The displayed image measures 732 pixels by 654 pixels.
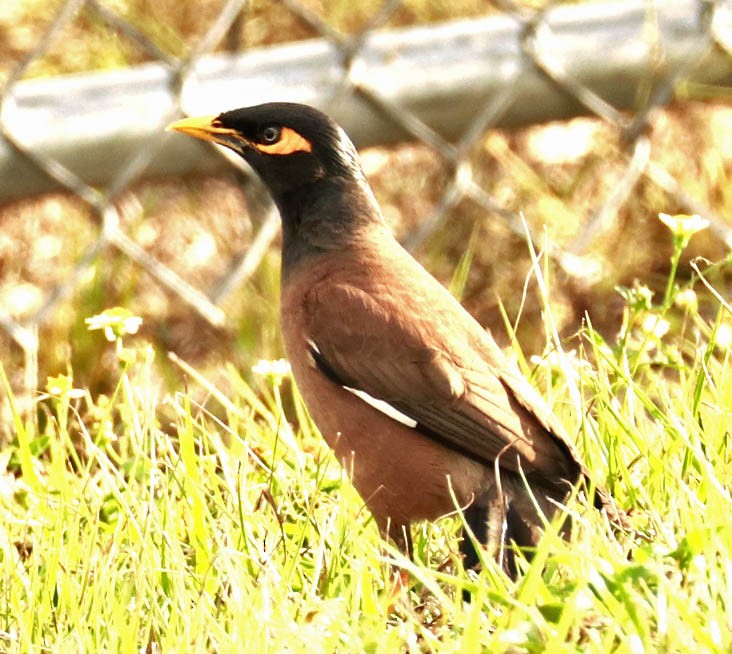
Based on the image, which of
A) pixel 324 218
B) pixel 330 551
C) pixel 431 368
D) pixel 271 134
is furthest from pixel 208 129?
pixel 330 551

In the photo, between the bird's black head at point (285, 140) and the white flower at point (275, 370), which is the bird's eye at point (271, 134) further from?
the white flower at point (275, 370)

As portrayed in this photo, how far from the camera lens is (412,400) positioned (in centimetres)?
361

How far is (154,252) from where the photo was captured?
5.51m

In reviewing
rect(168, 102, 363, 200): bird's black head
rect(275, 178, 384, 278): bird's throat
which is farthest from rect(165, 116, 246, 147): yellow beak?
rect(275, 178, 384, 278): bird's throat

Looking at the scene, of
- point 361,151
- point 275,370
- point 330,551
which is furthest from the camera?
point 361,151

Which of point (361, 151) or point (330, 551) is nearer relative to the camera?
point (330, 551)

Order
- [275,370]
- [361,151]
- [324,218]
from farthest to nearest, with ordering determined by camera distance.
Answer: [361,151], [324,218], [275,370]

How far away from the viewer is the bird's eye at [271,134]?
4039 millimetres

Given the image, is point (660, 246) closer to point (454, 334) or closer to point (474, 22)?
point (474, 22)

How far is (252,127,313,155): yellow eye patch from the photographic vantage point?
4043 mm

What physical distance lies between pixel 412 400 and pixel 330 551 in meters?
0.47

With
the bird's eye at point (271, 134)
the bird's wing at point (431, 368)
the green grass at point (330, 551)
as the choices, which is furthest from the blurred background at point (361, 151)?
→ the green grass at point (330, 551)

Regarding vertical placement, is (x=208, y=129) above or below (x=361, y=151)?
above

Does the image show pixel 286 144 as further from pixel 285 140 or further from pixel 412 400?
pixel 412 400
